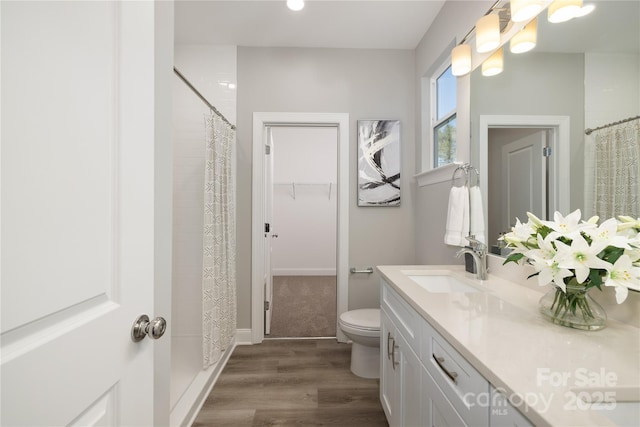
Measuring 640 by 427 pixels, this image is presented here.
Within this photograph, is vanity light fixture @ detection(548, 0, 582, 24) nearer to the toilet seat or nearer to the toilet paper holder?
the toilet seat

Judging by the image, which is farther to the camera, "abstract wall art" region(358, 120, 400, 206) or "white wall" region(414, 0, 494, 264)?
"abstract wall art" region(358, 120, 400, 206)

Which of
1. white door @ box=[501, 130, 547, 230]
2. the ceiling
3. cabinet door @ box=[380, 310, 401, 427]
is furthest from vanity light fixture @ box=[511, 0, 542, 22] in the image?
cabinet door @ box=[380, 310, 401, 427]

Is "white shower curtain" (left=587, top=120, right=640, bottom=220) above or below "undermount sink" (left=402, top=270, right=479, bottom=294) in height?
above

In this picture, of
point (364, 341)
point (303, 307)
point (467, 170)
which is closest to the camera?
point (467, 170)

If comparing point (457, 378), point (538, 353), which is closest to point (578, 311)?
point (538, 353)

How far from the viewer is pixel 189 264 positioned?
82.6 inches

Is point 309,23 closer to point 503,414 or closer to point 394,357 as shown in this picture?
point 394,357

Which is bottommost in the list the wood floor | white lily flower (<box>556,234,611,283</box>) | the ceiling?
the wood floor

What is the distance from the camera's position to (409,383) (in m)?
1.10

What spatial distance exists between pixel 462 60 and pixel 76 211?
188 cm

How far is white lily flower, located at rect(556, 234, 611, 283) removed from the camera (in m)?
0.70

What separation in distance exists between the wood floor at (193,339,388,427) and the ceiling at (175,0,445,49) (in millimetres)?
2650

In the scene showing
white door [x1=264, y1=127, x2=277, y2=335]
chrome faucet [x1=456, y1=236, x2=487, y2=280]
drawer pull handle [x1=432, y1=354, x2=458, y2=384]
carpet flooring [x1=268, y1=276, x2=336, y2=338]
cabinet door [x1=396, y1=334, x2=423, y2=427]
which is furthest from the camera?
carpet flooring [x1=268, y1=276, x2=336, y2=338]

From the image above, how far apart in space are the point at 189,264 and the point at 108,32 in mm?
1794
